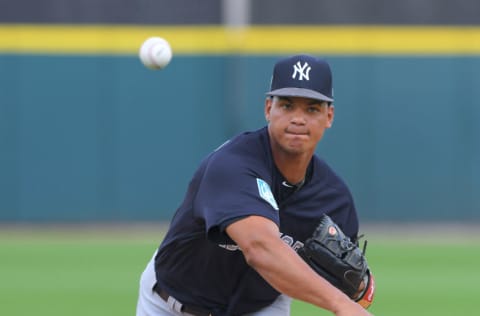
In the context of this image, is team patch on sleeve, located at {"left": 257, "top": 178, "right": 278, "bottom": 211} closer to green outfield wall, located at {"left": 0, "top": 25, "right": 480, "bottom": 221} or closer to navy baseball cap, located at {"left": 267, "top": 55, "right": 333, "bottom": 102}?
navy baseball cap, located at {"left": 267, "top": 55, "right": 333, "bottom": 102}

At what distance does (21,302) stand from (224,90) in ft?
23.3

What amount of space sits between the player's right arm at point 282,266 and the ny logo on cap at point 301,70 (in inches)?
25.7

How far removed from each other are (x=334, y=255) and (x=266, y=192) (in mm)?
514

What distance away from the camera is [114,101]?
15.3 metres

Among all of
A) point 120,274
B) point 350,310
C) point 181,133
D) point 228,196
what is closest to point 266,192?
point 228,196

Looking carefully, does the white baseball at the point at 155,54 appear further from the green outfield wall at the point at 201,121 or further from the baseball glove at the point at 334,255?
the green outfield wall at the point at 201,121

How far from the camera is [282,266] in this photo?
12.5ft

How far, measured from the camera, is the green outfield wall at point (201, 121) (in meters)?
15.2

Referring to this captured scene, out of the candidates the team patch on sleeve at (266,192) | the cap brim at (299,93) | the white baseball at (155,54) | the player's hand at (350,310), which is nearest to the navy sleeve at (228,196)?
the team patch on sleeve at (266,192)

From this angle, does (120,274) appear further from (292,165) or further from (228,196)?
(228,196)

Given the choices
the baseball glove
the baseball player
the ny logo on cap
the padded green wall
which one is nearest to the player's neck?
the baseball player
